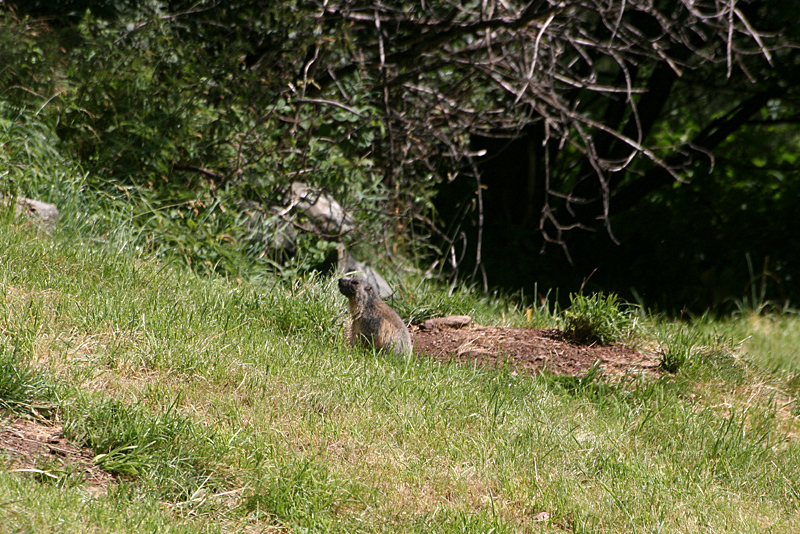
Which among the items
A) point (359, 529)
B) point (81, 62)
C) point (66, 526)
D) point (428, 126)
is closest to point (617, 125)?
point (428, 126)

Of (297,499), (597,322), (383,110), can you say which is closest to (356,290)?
(597,322)

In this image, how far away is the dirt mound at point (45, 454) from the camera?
3.01m

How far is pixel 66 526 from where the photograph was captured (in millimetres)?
2703

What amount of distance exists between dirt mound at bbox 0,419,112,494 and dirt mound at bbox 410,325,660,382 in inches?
92.2

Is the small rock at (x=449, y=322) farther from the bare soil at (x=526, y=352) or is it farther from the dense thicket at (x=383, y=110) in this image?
the dense thicket at (x=383, y=110)

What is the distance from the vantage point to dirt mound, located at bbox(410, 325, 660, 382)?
5047 mm

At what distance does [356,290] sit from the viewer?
4.91 meters

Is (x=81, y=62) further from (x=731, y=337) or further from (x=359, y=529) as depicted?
(x=731, y=337)

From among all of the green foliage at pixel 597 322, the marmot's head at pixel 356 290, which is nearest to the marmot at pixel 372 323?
the marmot's head at pixel 356 290

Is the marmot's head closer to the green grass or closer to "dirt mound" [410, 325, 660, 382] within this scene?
the green grass

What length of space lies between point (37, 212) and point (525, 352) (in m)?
3.47

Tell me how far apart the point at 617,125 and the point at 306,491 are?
8.35 meters

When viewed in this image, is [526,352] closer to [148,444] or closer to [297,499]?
[297,499]

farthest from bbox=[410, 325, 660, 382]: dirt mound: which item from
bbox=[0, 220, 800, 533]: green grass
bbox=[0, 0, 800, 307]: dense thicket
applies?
bbox=[0, 0, 800, 307]: dense thicket
